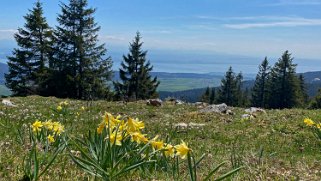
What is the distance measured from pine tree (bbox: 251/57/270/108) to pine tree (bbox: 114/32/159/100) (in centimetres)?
3773

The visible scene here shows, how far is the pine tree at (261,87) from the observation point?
323 feet

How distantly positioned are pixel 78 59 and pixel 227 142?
4506 cm

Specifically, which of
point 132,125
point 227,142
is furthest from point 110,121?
point 227,142

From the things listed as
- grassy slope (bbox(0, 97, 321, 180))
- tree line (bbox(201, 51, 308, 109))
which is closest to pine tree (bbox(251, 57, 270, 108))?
tree line (bbox(201, 51, 308, 109))

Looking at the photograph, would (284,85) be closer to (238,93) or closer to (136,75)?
(238,93)

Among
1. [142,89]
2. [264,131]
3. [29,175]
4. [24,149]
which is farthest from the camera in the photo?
[142,89]

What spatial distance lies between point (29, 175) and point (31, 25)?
55.8m

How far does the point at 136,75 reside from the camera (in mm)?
67375

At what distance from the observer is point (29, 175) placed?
2.98m

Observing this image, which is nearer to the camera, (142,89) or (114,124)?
(114,124)

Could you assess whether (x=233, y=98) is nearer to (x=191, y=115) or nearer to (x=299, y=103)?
(x=299, y=103)

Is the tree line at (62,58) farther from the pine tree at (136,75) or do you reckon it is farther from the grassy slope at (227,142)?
the grassy slope at (227,142)

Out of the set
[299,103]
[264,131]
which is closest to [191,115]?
[264,131]

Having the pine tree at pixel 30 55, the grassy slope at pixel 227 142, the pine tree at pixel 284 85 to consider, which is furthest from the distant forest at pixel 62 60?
the pine tree at pixel 284 85
